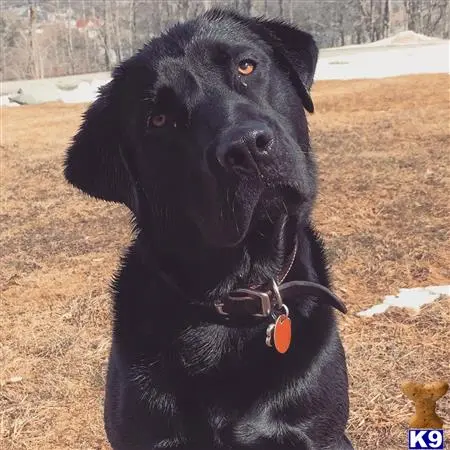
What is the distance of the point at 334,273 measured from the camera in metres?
4.90


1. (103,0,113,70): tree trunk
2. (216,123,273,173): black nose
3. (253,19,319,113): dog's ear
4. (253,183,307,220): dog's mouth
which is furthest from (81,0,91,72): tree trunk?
(216,123,273,173): black nose

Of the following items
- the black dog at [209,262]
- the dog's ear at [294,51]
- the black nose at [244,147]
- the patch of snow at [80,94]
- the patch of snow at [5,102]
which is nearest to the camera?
the black nose at [244,147]

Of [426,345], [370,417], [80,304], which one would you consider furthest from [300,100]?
[80,304]

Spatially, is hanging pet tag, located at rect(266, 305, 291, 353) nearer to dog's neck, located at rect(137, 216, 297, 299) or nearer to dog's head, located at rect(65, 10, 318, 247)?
dog's neck, located at rect(137, 216, 297, 299)

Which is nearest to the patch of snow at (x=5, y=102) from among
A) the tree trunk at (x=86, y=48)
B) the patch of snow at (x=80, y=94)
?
the patch of snow at (x=80, y=94)

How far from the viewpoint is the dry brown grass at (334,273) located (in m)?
3.62

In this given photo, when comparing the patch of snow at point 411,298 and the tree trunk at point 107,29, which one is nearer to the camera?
the patch of snow at point 411,298

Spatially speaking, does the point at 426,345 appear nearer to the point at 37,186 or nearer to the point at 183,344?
the point at 183,344

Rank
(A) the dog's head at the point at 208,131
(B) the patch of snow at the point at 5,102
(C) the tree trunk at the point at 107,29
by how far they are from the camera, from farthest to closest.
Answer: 1. (C) the tree trunk at the point at 107,29
2. (B) the patch of snow at the point at 5,102
3. (A) the dog's head at the point at 208,131

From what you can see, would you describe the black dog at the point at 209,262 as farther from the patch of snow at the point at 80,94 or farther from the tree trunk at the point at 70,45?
the tree trunk at the point at 70,45

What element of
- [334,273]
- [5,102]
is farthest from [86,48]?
[334,273]

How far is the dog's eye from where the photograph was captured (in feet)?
7.63

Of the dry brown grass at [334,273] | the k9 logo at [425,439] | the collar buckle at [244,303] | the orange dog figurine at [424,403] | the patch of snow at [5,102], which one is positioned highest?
the collar buckle at [244,303]

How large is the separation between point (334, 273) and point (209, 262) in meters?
2.65
